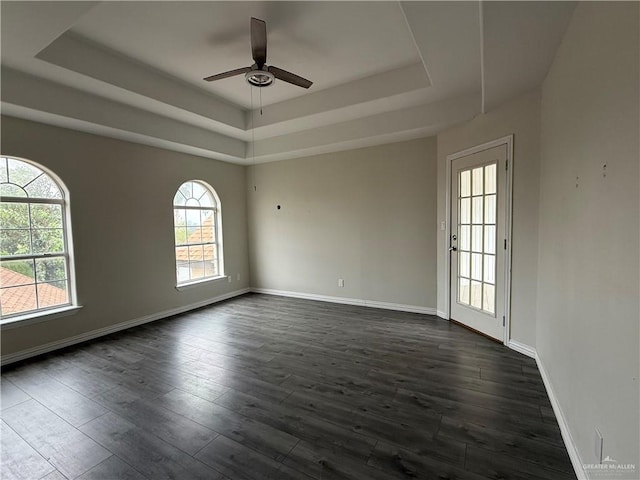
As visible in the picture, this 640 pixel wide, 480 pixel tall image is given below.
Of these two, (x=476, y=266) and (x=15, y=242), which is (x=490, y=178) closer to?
(x=476, y=266)

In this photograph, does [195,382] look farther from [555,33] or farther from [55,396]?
[555,33]

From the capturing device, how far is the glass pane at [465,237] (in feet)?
12.5

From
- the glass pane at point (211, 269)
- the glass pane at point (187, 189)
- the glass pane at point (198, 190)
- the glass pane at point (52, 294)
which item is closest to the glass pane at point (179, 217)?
the glass pane at point (187, 189)

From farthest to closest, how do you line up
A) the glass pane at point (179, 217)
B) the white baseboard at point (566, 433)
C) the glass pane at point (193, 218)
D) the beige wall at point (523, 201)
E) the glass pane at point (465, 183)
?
the glass pane at point (193, 218)
the glass pane at point (179, 217)
the glass pane at point (465, 183)
the beige wall at point (523, 201)
the white baseboard at point (566, 433)

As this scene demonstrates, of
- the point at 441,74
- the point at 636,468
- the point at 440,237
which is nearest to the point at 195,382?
the point at 636,468

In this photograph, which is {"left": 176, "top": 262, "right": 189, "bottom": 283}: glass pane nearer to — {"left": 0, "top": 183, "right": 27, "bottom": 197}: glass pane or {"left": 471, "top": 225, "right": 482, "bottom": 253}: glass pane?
{"left": 0, "top": 183, "right": 27, "bottom": 197}: glass pane

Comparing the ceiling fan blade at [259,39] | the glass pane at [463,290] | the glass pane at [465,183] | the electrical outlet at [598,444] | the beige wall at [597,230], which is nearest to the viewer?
the beige wall at [597,230]

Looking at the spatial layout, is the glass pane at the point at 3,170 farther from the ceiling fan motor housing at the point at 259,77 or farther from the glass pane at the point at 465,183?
the glass pane at the point at 465,183

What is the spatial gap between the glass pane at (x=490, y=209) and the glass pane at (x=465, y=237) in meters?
0.31

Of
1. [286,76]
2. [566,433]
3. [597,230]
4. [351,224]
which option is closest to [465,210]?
[351,224]

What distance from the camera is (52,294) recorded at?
353cm

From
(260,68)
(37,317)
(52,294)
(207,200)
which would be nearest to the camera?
(260,68)

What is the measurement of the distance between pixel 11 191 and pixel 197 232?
238 centimetres

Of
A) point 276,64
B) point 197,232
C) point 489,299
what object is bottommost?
point 489,299
